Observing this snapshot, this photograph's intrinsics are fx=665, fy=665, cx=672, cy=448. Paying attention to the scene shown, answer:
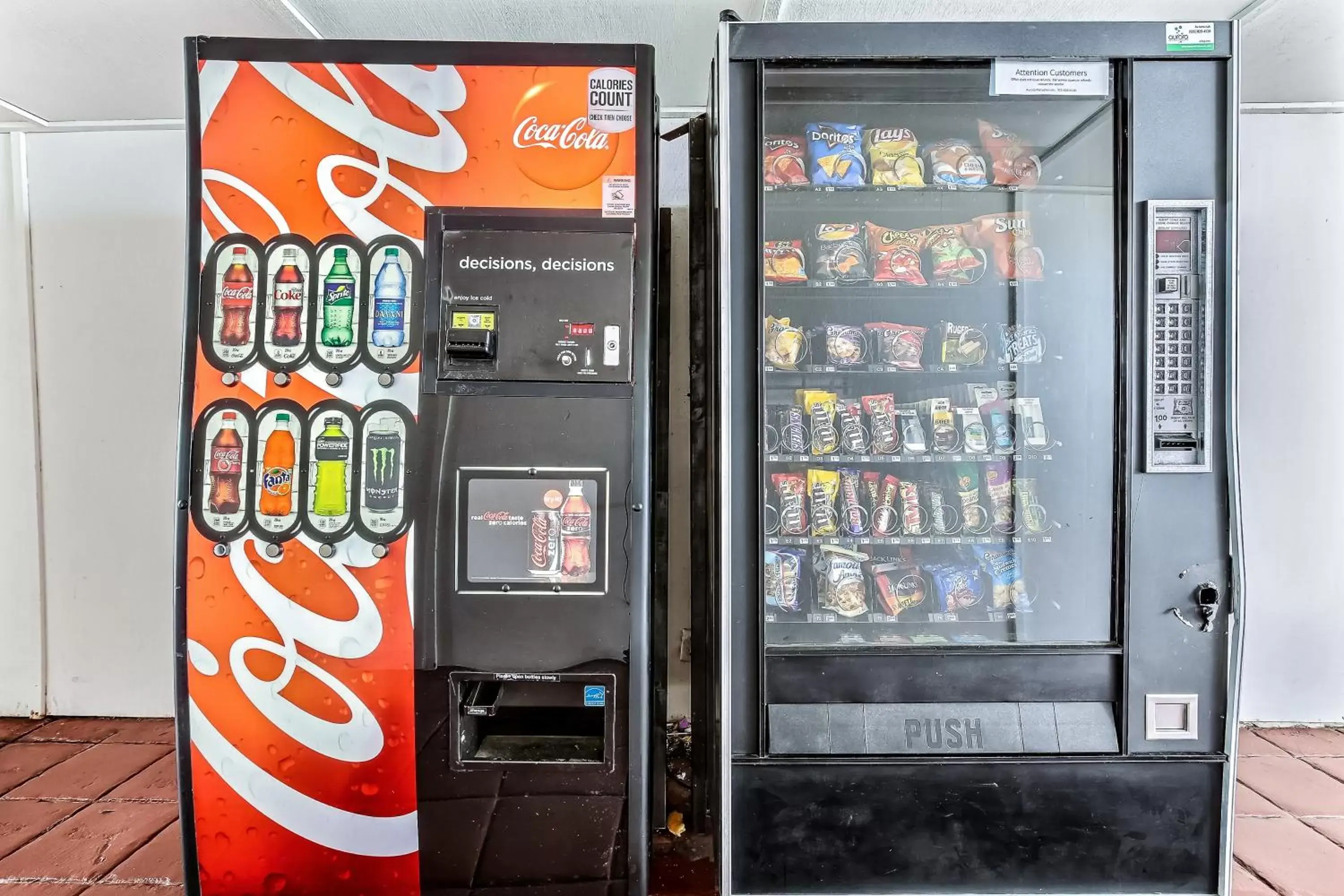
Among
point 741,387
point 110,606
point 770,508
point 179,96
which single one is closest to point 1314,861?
point 770,508

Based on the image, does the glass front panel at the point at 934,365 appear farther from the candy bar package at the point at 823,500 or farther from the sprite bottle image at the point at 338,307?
the sprite bottle image at the point at 338,307

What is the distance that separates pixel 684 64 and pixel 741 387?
4.07ft

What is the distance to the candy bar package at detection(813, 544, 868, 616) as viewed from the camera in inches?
66.5

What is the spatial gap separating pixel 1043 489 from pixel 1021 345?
1.21 ft

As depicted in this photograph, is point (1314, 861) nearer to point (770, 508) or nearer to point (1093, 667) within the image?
point (1093, 667)

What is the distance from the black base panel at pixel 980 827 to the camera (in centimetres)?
148

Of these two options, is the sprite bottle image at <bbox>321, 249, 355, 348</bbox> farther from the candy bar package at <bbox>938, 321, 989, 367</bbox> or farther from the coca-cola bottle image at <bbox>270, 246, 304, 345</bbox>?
the candy bar package at <bbox>938, 321, 989, 367</bbox>

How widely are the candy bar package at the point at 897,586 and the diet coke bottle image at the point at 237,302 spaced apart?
160cm

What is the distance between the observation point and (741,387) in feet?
4.71

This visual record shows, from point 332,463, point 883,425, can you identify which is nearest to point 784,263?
point 883,425

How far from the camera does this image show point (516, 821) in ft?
4.78

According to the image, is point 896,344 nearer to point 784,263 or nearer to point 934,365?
point 934,365

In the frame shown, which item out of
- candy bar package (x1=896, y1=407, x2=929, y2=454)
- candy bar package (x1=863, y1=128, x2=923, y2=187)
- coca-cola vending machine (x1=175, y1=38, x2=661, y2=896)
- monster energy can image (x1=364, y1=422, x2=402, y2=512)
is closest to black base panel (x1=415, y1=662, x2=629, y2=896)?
coca-cola vending machine (x1=175, y1=38, x2=661, y2=896)

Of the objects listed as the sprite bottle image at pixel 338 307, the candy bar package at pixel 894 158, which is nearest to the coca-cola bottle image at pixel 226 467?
the sprite bottle image at pixel 338 307
